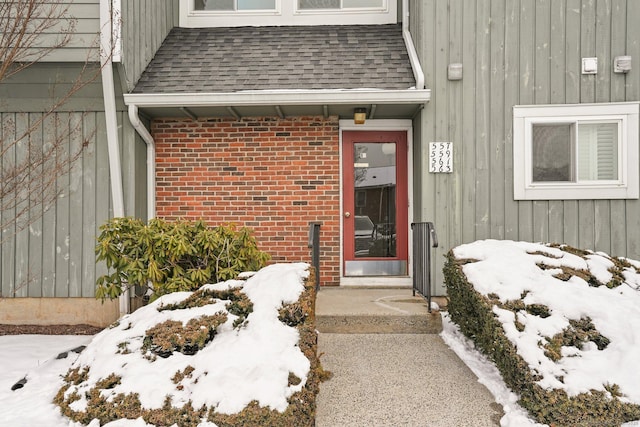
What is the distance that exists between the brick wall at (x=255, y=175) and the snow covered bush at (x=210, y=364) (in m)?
2.03

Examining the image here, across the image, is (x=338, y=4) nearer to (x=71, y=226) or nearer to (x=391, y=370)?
(x=71, y=226)

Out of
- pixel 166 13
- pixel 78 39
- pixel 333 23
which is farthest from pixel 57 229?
pixel 333 23

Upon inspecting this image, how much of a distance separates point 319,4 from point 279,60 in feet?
4.85

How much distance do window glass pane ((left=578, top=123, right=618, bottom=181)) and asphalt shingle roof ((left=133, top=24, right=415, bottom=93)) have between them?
2.10 meters

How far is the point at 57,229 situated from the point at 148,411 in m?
3.29

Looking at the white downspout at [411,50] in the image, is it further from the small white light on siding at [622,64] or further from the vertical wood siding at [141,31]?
the vertical wood siding at [141,31]

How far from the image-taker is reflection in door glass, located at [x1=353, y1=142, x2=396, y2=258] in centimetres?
554

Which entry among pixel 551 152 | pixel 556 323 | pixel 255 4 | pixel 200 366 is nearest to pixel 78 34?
pixel 255 4

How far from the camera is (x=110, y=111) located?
4453 mm

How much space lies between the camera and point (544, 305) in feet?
10.2

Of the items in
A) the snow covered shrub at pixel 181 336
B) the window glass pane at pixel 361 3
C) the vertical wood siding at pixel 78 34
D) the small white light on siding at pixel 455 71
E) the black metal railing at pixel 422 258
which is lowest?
the snow covered shrub at pixel 181 336

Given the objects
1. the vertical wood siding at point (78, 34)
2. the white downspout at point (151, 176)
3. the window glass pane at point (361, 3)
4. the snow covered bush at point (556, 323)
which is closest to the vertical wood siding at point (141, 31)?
the vertical wood siding at point (78, 34)

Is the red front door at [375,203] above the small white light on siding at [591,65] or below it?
below

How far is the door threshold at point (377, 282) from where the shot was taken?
537 cm
